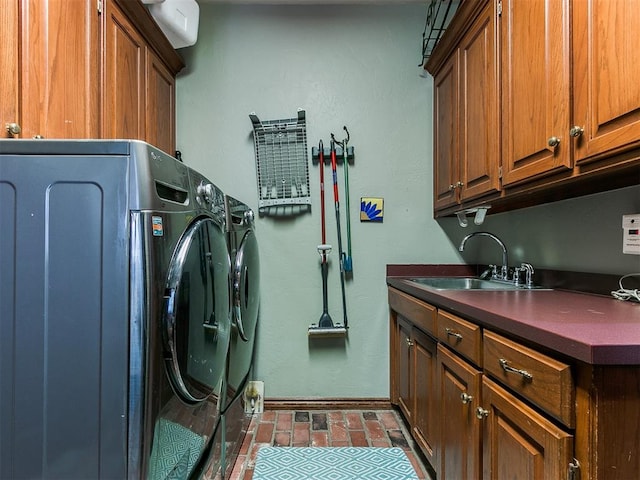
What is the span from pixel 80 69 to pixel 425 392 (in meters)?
1.98

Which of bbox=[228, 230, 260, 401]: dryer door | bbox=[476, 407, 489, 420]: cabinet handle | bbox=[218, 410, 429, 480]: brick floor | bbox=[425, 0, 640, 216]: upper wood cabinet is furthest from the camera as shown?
bbox=[218, 410, 429, 480]: brick floor

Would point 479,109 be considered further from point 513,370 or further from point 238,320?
point 238,320

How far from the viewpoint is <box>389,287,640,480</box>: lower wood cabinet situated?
71cm

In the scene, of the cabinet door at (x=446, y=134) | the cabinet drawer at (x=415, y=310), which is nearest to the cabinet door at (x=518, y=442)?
the cabinet drawer at (x=415, y=310)

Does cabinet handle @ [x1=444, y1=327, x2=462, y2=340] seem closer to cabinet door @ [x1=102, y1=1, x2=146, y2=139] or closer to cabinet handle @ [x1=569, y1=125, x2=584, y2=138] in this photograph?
cabinet handle @ [x1=569, y1=125, x2=584, y2=138]

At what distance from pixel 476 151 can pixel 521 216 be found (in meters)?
0.48

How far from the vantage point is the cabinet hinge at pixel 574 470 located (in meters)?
0.75

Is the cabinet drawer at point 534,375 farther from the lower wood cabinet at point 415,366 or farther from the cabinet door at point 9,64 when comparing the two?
the cabinet door at point 9,64

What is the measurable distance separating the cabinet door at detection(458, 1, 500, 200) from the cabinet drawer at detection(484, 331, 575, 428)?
0.81 m

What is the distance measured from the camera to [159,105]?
2.10m

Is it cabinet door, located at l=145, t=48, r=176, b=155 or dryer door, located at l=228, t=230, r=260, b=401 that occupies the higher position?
cabinet door, located at l=145, t=48, r=176, b=155

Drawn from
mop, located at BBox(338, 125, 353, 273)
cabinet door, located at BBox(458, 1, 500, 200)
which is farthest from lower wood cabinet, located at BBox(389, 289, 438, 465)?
cabinet door, located at BBox(458, 1, 500, 200)

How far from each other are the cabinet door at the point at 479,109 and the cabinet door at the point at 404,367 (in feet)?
2.66

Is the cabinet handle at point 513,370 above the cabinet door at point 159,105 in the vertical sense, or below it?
below
